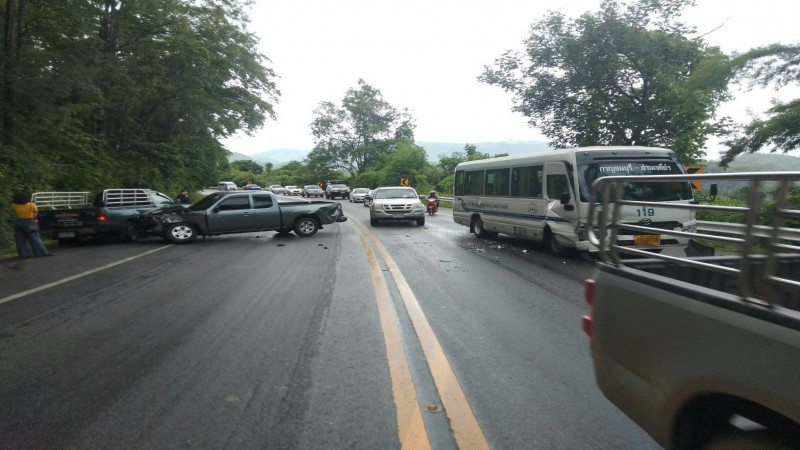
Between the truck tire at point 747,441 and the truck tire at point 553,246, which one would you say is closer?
the truck tire at point 747,441

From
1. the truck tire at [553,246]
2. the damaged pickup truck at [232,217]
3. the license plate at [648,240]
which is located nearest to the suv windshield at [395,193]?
the damaged pickup truck at [232,217]

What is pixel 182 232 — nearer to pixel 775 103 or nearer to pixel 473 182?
pixel 473 182

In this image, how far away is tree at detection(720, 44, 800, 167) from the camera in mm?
10172

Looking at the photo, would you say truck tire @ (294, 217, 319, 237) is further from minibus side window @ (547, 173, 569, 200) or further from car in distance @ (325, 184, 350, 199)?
car in distance @ (325, 184, 350, 199)

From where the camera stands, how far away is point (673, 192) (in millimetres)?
8703

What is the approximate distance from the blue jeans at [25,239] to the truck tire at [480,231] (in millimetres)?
11435

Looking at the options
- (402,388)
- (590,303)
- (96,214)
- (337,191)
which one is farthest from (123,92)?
(337,191)

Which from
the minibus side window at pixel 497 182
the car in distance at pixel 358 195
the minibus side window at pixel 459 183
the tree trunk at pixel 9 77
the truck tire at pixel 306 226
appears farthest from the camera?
the car in distance at pixel 358 195

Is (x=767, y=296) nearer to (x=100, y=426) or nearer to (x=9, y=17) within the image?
(x=100, y=426)

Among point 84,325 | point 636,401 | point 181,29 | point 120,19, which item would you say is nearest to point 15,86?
point 120,19

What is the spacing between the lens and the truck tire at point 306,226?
15.2m

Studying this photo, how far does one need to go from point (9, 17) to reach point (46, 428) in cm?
1673

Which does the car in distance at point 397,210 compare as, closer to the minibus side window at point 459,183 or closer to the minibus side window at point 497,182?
the minibus side window at point 459,183

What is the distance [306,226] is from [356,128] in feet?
203
